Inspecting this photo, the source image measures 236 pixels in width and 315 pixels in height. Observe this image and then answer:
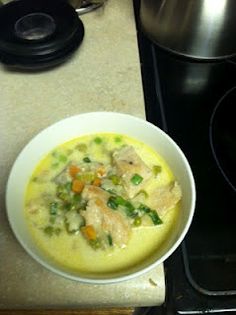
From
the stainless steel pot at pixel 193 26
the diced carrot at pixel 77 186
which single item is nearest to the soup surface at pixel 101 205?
the diced carrot at pixel 77 186

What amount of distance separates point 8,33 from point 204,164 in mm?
528

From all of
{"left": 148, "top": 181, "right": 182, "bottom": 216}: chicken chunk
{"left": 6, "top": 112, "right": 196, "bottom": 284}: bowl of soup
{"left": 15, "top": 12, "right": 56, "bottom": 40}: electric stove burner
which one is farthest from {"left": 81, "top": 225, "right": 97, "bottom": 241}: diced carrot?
{"left": 15, "top": 12, "right": 56, "bottom": 40}: electric stove burner

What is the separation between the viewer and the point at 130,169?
2.27 feet

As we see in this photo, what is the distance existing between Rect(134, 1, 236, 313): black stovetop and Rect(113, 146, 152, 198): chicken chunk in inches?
4.6

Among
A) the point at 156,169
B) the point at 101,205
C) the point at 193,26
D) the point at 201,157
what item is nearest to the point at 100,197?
the point at 101,205

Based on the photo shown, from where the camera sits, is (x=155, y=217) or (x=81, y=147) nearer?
(x=155, y=217)

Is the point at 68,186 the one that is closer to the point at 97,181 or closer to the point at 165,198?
the point at 97,181

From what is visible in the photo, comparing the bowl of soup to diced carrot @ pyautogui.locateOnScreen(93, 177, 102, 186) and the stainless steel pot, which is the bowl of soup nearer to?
diced carrot @ pyautogui.locateOnScreen(93, 177, 102, 186)

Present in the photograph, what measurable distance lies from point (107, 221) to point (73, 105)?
34cm

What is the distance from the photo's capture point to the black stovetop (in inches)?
25.4

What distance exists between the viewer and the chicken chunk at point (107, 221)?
A: 0.63 meters

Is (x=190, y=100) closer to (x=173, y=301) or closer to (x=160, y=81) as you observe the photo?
(x=160, y=81)

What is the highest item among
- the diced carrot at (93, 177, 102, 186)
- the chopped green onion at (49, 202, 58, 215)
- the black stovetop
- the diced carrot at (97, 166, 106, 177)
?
the diced carrot at (93, 177, 102, 186)

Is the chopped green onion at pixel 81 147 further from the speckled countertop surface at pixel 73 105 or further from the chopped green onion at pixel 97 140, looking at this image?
the speckled countertop surface at pixel 73 105
